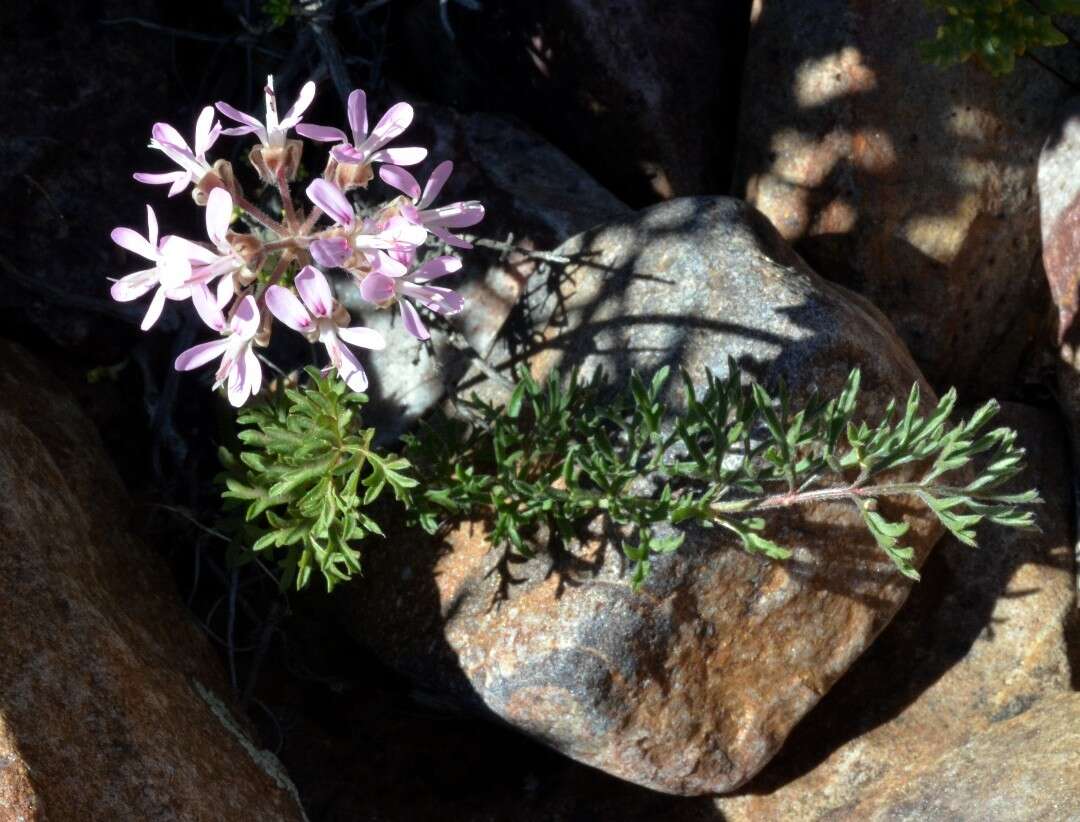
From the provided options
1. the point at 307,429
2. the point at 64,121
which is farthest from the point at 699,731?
the point at 64,121

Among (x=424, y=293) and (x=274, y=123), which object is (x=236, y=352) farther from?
(x=274, y=123)

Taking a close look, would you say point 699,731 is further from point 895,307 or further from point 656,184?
point 656,184

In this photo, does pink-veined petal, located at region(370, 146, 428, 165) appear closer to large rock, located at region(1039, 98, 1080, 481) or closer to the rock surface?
the rock surface

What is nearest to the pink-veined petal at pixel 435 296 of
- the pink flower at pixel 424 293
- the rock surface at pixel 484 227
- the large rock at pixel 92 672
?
the pink flower at pixel 424 293

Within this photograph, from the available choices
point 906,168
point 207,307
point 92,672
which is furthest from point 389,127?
point 906,168

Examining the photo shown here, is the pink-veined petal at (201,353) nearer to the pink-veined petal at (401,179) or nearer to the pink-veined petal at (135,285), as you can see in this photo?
the pink-veined petal at (135,285)
